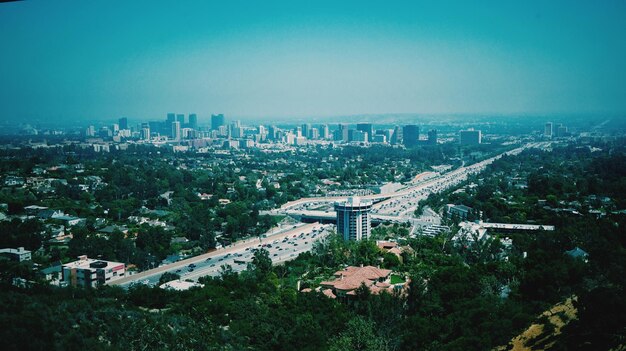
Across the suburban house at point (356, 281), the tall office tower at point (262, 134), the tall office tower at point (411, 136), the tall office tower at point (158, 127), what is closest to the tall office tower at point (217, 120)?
the tall office tower at point (262, 134)

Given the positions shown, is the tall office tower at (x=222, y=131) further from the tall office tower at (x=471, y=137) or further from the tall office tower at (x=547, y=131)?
the tall office tower at (x=547, y=131)

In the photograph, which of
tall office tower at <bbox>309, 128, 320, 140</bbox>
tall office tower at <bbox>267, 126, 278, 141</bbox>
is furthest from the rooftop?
tall office tower at <bbox>309, 128, 320, 140</bbox>

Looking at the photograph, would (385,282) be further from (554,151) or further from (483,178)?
(554,151)

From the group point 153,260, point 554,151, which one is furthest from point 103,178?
point 554,151

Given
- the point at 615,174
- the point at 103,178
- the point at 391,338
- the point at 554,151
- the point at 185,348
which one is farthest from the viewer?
the point at 554,151

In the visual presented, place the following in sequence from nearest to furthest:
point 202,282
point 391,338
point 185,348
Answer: point 185,348
point 391,338
point 202,282

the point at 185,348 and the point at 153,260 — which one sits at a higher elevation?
the point at 185,348

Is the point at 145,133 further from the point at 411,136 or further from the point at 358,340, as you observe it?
the point at 358,340

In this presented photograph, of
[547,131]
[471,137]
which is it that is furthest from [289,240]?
[471,137]
